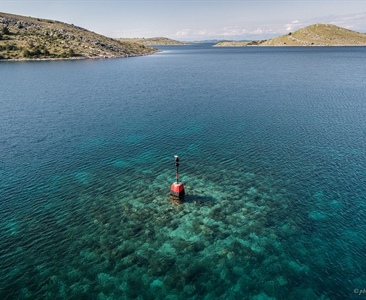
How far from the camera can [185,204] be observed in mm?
46875

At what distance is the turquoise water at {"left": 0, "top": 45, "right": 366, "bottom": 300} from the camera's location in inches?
1268

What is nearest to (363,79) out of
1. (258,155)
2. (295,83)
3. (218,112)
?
(295,83)

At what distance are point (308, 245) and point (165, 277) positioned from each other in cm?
2046

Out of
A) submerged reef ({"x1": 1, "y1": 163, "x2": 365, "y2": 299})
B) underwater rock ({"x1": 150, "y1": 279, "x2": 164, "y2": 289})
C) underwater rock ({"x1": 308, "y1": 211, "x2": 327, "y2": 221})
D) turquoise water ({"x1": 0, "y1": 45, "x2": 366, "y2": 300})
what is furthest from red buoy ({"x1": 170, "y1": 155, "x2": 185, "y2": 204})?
underwater rock ({"x1": 308, "y1": 211, "x2": 327, "y2": 221})

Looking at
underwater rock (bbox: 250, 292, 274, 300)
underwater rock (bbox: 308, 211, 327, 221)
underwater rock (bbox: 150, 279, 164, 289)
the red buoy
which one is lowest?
underwater rock (bbox: 250, 292, 274, 300)

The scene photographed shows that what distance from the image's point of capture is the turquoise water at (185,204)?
32.2 meters

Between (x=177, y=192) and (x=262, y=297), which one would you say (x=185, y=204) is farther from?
(x=262, y=297)

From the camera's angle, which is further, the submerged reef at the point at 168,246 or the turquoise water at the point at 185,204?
the turquoise water at the point at 185,204

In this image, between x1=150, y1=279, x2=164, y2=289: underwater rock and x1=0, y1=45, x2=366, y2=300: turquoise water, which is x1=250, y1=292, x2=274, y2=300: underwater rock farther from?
x1=150, y1=279, x2=164, y2=289: underwater rock

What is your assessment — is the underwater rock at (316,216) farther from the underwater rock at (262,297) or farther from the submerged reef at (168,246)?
the underwater rock at (262,297)

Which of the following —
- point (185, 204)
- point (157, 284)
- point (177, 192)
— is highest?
point (177, 192)

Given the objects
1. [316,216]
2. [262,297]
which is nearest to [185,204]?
[262,297]

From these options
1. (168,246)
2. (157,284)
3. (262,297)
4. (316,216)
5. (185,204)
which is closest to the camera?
(262,297)

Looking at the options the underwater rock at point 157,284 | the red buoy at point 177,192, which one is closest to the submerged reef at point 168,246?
the underwater rock at point 157,284
